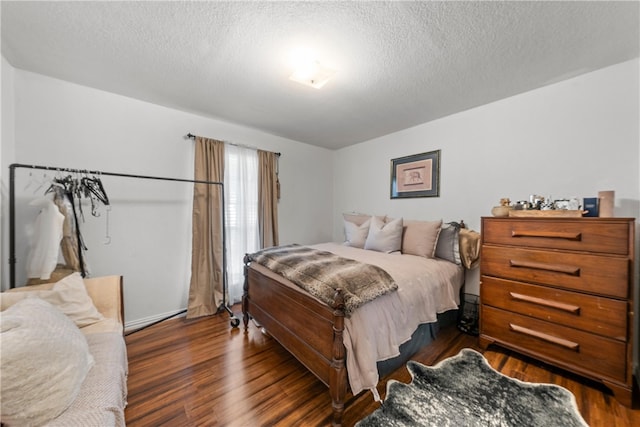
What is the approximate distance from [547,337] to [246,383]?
7.39ft

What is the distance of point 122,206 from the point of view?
2402 mm

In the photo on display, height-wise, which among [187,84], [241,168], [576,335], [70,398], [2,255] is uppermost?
[187,84]

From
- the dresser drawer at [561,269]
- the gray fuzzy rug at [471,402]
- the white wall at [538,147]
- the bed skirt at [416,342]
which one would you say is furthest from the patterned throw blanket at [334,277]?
the white wall at [538,147]

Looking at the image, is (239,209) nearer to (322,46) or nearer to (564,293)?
(322,46)

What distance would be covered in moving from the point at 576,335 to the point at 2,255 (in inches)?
169

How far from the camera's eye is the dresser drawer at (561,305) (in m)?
1.50

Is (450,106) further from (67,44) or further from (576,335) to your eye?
(67,44)

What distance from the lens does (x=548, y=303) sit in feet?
5.71

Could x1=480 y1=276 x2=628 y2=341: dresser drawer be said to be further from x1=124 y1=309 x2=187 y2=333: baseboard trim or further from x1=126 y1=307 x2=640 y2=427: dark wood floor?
x1=124 y1=309 x2=187 y2=333: baseboard trim

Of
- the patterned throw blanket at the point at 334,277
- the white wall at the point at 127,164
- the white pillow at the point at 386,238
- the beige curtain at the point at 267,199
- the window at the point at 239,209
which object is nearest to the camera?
the patterned throw blanket at the point at 334,277

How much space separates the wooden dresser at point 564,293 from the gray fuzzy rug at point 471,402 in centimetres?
28

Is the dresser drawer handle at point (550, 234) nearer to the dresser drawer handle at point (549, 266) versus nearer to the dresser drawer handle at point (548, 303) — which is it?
the dresser drawer handle at point (549, 266)

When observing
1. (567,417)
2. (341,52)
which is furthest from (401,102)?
(567,417)

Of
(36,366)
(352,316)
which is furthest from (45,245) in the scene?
(352,316)
